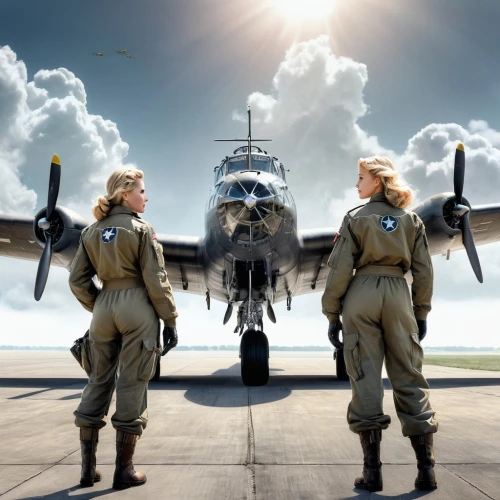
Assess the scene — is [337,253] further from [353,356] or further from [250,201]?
[250,201]

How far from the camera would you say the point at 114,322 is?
145 inches

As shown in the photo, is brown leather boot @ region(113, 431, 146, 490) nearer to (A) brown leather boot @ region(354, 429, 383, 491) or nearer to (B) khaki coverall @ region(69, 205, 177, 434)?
(B) khaki coverall @ region(69, 205, 177, 434)

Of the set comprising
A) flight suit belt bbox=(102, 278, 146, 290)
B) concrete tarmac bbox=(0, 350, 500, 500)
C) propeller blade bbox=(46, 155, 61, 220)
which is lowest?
concrete tarmac bbox=(0, 350, 500, 500)

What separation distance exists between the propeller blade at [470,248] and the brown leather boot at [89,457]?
10805 mm

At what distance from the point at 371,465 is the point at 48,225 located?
10.7 m

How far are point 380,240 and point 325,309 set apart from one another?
69 centimetres

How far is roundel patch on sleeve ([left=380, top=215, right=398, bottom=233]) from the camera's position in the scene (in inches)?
147

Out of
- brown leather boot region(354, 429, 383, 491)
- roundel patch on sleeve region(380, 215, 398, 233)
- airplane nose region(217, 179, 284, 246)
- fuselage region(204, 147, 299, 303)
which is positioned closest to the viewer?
brown leather boot region(354, 429, 383, 491)

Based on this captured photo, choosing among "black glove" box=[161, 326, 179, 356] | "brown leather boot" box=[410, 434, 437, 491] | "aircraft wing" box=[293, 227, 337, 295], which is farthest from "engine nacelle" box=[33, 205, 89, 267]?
"brown leather boot" box=[410, 434, 437, 491]

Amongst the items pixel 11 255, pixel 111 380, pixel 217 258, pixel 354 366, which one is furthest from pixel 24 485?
pixel 11 255

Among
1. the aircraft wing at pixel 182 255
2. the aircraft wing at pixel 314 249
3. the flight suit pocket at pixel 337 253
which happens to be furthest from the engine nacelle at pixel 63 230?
the flight suit pocket at pixel 337 253

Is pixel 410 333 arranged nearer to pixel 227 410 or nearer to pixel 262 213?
pixel 227 410

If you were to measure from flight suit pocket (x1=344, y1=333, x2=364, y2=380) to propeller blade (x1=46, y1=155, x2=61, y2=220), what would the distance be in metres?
10.5

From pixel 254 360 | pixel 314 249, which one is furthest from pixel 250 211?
pixel 314 249
